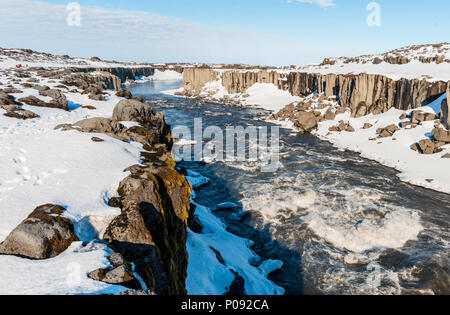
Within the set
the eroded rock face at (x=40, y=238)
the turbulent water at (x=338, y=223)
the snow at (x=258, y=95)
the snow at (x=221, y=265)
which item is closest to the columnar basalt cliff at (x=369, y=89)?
the snow at (x=258, y=95)

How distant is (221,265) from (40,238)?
8.78 m

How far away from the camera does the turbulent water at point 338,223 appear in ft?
50.1

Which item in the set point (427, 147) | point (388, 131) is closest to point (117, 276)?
point (427, 147)

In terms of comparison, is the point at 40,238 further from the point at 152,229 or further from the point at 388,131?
the point at 388,131

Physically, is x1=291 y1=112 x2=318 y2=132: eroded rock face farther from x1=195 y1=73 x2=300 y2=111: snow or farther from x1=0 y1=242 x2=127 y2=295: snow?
x1=0 y1=242 x2=127 y2=295: snow

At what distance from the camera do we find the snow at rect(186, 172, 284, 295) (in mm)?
12172

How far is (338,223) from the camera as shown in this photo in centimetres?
2041

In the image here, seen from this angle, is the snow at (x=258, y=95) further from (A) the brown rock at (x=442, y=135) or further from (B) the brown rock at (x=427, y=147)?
(A) the brown rock at (x=442, y=135)

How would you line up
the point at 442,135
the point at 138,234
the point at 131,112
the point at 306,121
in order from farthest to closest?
the point at 306,121
the point at 442,135
the point at 131,112
the point at 138,234

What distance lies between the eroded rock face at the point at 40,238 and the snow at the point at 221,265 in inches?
224

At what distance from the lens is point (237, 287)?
41.3 feet
